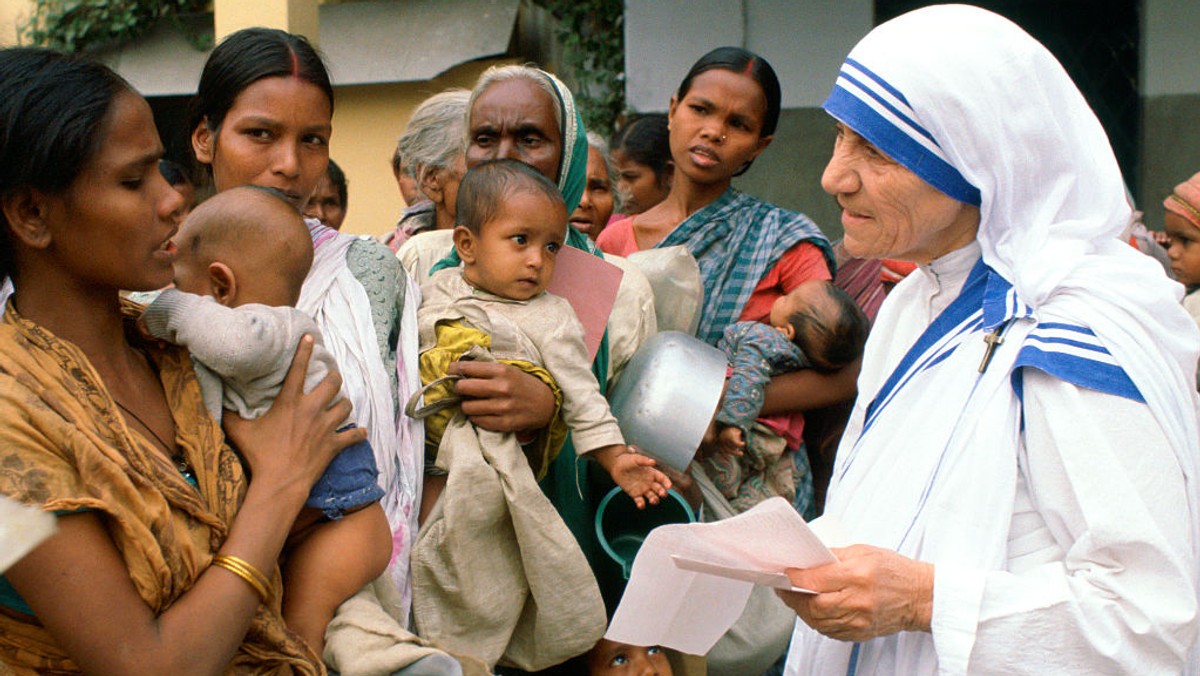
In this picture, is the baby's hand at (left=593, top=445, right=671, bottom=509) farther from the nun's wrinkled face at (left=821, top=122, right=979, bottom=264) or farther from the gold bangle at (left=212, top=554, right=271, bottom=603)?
the gold bangle at (left=212, top=554, right=271, bottom=603)

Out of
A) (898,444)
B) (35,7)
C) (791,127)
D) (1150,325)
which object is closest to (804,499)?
(898,444)

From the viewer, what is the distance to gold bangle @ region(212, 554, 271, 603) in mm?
1732

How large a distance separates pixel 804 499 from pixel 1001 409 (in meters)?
1.45

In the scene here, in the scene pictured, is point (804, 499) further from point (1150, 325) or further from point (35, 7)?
point (35, 7)

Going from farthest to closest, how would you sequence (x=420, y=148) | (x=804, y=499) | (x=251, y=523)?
(x=420, y=148) → (x=804, y=499) → (x=251, y=523)

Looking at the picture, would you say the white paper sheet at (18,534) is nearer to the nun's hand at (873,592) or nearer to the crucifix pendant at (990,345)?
the nun's hand at (873,592)

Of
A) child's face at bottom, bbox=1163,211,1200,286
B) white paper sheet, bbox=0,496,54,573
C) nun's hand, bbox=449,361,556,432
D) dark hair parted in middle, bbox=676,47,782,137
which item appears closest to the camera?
white paper sheet, bbox=0,496,54,573

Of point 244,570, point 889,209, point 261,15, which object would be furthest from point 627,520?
point 261,15

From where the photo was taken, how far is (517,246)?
273cm

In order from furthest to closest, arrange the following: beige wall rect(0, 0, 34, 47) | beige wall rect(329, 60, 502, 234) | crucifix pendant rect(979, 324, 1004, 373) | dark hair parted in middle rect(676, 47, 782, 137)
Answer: beige wall rect(0, 0, 34, 47), beige wall rect(329, 60, 502, 234), dark hair parted in middle rect(676, 47, 782, 137), crucifix pendant rect(979, 324, 1004, 373)

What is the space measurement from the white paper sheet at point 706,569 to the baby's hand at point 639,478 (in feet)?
1.11

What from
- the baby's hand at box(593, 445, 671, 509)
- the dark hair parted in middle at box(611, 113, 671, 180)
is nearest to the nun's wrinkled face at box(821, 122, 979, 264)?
the baby's hand at box(593, 445, 671, 509)

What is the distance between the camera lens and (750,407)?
10.1ft

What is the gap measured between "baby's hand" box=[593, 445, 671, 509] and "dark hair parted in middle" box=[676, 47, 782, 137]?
1.61 meters
